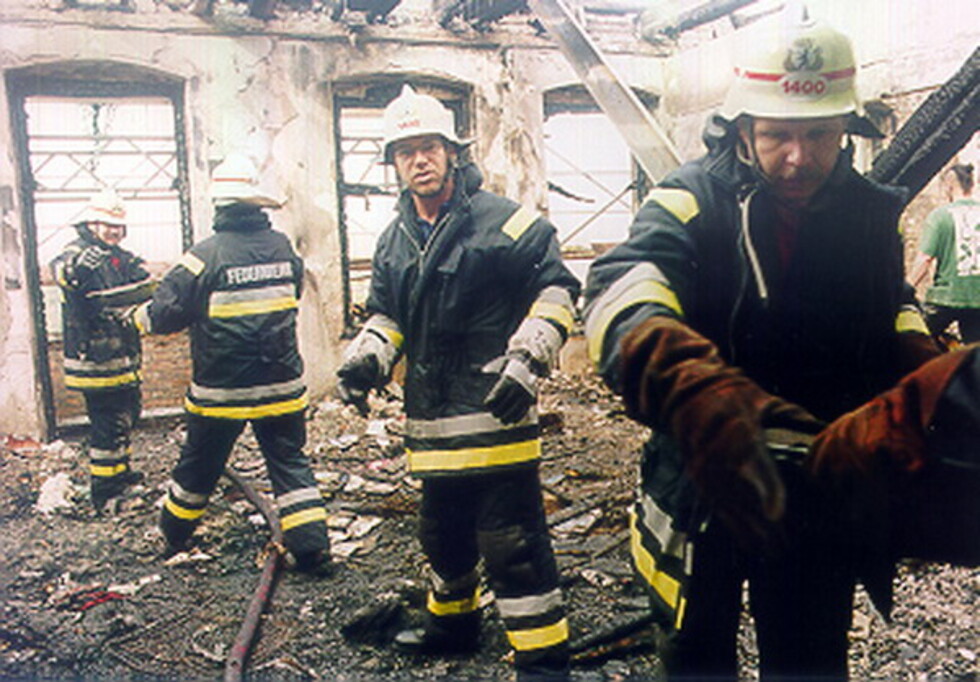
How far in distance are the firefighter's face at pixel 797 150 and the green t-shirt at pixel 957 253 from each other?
3.83m

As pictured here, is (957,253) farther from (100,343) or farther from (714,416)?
(100,343)

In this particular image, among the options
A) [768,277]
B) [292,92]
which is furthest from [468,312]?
[292,92]

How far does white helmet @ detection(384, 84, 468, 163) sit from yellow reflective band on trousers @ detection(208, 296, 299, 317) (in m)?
1.58

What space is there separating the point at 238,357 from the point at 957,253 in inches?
178

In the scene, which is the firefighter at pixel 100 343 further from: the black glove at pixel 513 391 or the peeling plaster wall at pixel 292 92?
the black glove at pixel 513 391

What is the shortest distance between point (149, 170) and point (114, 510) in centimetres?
448

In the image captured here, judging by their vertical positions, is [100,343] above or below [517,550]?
above

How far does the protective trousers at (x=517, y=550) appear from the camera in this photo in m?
2.59

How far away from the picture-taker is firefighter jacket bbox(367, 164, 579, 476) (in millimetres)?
2682

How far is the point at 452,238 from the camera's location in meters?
2.74

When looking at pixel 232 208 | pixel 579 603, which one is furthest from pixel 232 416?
pixel 579 603

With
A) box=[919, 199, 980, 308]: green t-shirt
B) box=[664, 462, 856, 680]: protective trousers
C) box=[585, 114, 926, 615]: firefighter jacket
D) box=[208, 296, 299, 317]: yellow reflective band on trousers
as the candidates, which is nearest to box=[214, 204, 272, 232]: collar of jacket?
box=[208, 296, 299, 317]: yellow reflective band on trousers

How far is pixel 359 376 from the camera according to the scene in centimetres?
284

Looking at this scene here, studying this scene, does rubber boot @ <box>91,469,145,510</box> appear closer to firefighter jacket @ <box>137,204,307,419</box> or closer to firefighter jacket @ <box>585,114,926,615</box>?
firefighter jacket @ <box>137,204,307,419</box>
